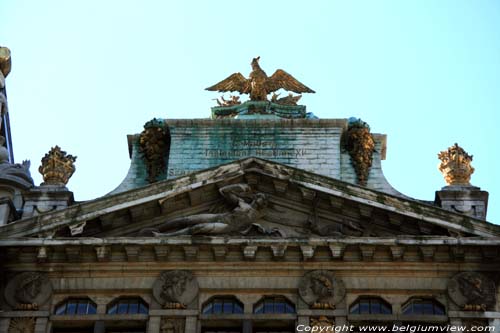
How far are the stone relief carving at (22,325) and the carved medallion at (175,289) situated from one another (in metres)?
3.03

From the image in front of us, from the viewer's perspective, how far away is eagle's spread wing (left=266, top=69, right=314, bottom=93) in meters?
44.1

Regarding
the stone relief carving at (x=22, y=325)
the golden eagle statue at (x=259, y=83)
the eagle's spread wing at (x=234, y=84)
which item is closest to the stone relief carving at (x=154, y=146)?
the eagle's spread wing at (x=234, y=84)

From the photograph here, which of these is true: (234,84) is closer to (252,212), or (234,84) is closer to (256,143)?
(256,143)

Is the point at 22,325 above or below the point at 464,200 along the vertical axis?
below

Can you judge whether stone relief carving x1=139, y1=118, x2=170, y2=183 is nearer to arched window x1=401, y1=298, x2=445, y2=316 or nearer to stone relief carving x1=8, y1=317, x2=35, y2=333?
stone relief carving x1=8, y1=317, x2=35, y2=333

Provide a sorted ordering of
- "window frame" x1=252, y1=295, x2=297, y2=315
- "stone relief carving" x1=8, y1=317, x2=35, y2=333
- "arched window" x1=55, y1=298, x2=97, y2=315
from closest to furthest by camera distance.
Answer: "stone relief carving" x1=8, y1=317, x2=35, y2=333
"window frame" x1=252, y1=295, x2=297, y2=315
"arched window" x1=55, y1=298, x2=97, y2=315

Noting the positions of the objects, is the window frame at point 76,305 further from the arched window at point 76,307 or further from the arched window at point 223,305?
the arched window at point 223,305

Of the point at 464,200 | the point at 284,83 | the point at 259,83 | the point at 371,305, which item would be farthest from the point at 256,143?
the point at 371,305

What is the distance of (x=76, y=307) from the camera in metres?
34.1

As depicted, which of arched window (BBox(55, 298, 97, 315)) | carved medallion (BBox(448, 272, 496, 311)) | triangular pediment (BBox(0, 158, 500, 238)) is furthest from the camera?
triangular pediment (BBox(0, 158, 500, 238))

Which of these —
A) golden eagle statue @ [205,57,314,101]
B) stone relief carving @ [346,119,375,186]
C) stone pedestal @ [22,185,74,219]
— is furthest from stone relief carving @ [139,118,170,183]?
stone relief carving @ [346,119,375,186]

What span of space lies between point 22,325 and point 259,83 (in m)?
13.5

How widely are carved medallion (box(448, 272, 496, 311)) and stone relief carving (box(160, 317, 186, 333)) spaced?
652 centimetres

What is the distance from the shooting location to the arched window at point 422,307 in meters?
33.8
